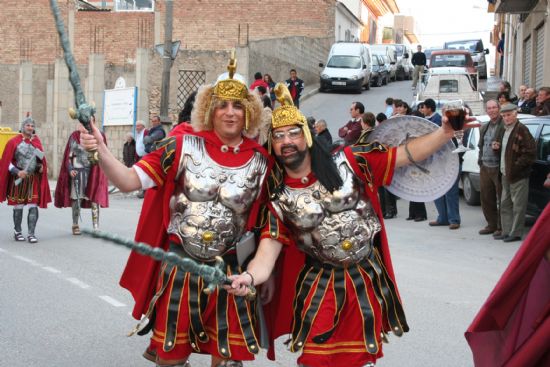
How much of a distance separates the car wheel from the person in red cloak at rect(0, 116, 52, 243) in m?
7.45

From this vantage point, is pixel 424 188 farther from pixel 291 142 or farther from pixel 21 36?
pixel 21 36

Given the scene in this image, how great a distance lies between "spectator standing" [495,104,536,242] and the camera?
40.0ft

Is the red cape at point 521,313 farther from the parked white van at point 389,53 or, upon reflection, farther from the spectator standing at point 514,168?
the parked white van at point 389,53

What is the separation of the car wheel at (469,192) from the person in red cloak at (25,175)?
7.45m

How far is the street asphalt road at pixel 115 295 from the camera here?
6781 millimetres

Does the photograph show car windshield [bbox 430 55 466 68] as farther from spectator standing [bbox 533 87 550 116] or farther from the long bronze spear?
the long bronze spear

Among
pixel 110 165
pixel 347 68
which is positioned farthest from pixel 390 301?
pixel 347 68

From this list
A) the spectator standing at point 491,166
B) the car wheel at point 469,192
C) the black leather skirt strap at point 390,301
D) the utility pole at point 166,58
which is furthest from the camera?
the utility pole at point 166,58

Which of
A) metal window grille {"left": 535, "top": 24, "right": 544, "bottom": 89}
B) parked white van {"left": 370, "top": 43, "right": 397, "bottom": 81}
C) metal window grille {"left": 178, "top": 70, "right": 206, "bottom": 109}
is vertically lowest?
metal window grille {"left": 178, "top": 70, "right": 206, "bottom": 109}

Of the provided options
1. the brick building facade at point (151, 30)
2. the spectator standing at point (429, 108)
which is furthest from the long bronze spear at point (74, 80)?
the brick building facade at point (151, 30)

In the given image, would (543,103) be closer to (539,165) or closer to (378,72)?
(539,165)

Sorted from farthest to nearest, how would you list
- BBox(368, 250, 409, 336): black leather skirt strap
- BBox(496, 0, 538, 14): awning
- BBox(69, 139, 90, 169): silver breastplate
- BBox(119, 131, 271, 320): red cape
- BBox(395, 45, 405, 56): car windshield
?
BBox(395, 45, 405, 56): car windshield, BBox(496, 0, 538, 14): awning, BBox(69, 139, 90, 169): silver breastplate, BBox(119, 131, 271, 320): red cape, BBox(368, 250, 409, 336): black leather skirt strap

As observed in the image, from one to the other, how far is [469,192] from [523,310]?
12.8 metres

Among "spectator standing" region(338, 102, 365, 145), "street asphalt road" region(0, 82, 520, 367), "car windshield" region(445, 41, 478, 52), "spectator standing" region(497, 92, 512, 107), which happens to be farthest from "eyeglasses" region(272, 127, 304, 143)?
"car windshield" region(445, 41, 478, 52)
